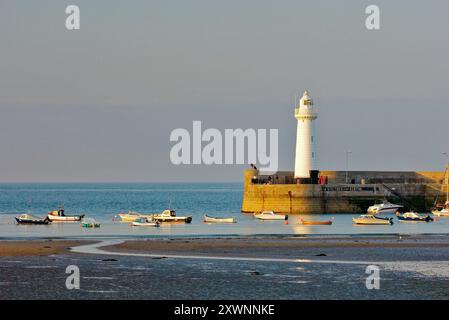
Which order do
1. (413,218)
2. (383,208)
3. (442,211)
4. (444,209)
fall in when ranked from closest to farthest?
(413,218)
(442,211)
(444,209)
(383,208)

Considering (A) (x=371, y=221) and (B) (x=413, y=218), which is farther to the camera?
(B) (x=413, y=218)

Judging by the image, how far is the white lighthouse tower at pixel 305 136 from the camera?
Result: 391 feet

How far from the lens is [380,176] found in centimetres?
13100

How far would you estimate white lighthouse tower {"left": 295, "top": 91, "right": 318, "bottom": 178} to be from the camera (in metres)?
119

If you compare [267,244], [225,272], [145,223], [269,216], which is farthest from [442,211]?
[225,272]

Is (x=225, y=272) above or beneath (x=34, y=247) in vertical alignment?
Result: above

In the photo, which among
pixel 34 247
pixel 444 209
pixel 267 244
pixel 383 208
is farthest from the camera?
pixel 383 208

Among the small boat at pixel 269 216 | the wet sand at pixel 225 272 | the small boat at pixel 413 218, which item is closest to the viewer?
the wet sand at pixel 225 272

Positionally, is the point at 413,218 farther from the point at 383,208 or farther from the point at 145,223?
the point at 145,223

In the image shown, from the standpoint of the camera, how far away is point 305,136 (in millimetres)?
119312

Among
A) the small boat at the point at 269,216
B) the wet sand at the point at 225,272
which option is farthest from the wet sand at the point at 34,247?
the small boat at the point at 269,216

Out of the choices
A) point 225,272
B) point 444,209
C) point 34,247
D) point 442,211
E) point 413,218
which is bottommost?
point 413,218

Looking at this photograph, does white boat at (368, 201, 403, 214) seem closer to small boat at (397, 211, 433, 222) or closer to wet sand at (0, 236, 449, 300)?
small boat at (397, 211, 433, 222)

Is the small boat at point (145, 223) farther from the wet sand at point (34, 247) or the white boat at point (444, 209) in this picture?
the white boat at point (444, 209)
